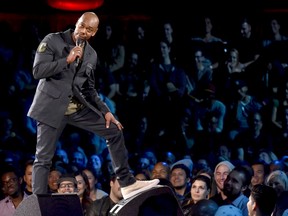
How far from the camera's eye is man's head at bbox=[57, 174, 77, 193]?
637cm

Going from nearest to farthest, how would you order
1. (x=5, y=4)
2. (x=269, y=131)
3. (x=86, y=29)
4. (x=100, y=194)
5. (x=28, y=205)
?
1. (x=28, y=205)
2. (x=86, y=29)
3. (x=100, y=194)
4. (x=269, y=131)
5. (x=5, y=4)

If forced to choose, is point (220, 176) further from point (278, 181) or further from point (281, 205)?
point (281, 205)

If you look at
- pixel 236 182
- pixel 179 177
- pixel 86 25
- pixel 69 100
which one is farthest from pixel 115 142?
pixel 179 177

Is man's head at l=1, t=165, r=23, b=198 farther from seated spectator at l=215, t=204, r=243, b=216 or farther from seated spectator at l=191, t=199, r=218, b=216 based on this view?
seated spectator at l=215, t=204, r=243, b=216

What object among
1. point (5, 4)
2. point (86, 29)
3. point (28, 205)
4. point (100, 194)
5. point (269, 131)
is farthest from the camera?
point (5, 4)

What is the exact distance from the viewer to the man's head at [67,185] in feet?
20.9

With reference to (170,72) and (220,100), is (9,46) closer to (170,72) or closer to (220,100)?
(170,72)

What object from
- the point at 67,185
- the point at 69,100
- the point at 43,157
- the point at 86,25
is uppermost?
the point at 86,25

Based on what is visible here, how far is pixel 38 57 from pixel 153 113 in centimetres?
543

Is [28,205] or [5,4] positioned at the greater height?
[5,4]

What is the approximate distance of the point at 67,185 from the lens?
639 centimetres

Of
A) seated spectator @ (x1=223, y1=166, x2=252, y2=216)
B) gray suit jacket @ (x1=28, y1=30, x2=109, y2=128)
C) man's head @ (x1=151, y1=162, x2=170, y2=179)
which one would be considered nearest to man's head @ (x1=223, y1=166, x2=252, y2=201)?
seated spectator @ (x1=223, y1=166, x2=252, y2=216)

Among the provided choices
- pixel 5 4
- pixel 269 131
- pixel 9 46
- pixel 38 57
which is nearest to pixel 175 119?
pixel 269 131

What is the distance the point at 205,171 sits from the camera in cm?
745
